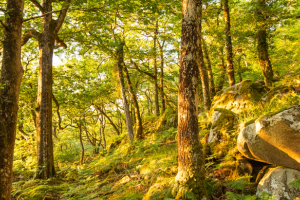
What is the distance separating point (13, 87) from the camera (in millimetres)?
4035

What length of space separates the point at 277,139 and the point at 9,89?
5.67 m

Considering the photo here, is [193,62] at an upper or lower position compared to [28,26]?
lower

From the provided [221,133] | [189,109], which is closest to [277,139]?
[189,109]

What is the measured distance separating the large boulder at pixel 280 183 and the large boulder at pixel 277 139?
0.12m

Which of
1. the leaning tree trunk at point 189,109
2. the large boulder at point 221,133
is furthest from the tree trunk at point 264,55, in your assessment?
the leaning tree trunk at point 189,109

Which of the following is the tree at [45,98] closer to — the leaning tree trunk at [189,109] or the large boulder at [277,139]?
the leaning tree trunk at [189,109]

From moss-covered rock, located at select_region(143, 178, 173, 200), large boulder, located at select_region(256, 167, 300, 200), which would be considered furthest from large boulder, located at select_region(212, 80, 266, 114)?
moss-covered rock, located at select_region(143, 178, 173, 200)

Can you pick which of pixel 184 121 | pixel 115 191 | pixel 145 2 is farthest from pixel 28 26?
pixel 184 121

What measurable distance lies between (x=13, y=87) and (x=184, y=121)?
400 cm

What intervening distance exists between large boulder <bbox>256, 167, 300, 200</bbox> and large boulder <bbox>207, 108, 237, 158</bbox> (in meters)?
1.34

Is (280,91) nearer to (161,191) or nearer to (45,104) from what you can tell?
(161,191)

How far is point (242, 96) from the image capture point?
258 inches

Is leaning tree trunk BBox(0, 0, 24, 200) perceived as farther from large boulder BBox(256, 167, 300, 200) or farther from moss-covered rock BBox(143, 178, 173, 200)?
large boulder BBox(256, 167, 300, 200)

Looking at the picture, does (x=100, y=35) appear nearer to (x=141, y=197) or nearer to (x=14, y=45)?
(x=14, y=45)
